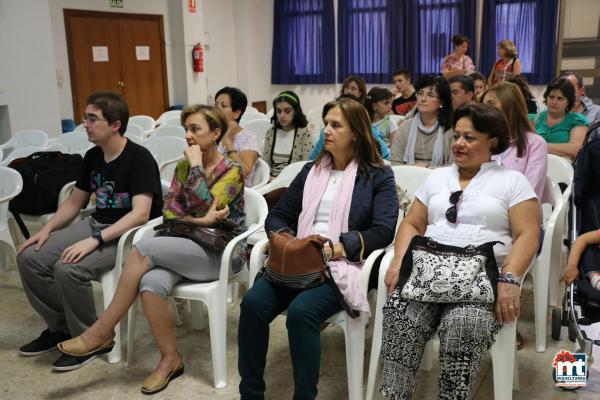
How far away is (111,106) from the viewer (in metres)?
2.83

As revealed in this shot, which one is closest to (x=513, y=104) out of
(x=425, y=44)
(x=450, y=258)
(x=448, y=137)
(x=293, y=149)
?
(x=448, y=137)

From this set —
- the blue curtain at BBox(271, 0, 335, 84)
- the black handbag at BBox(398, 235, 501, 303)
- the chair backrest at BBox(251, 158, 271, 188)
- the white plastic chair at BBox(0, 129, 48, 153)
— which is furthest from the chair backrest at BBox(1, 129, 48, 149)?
the blue curtain at BBox(271, 0, 335, 84)

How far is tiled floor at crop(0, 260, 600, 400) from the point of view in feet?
8.14

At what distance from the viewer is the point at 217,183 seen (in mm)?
2670

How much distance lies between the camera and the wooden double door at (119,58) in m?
7.83

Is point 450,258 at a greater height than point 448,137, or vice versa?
point 448,137

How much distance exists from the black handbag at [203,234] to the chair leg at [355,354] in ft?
2.19

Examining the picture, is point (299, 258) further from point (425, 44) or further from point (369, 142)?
point (425, 44)

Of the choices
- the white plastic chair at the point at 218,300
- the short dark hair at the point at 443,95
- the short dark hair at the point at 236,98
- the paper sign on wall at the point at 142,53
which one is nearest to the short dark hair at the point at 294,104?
the short dark hair at the point at 236,98

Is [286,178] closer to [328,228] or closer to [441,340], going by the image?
[328,228]

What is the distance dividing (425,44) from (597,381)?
7.91m

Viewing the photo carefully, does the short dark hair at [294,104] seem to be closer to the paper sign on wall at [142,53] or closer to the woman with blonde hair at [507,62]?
the woman with blonde hair at [507,62]

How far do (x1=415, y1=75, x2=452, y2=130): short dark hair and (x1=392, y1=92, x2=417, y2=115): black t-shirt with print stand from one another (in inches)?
110

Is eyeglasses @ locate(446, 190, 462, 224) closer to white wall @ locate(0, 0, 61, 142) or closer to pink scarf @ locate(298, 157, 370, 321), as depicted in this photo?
pink scarf @ locate(298, 157, 370, 321)
